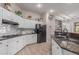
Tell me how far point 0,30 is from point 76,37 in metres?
1.91

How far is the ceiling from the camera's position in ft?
7.01

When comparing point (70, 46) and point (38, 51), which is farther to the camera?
point (38, 51)

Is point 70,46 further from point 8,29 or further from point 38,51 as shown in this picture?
point 8,29

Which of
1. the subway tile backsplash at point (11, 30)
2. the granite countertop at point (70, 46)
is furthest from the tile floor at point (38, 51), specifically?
the subway tile backsplash at point (11, 30)

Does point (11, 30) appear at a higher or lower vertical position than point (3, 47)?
higher

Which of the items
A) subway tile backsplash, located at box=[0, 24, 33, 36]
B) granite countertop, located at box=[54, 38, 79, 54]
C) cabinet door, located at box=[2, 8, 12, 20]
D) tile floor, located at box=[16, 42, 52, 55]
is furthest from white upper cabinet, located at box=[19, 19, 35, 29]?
granite countertop, located at box=[54, 38, 79, 54]

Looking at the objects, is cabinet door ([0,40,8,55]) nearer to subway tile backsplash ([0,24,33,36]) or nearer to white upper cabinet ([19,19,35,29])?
subway tile backsplash ([0,24,33,36])

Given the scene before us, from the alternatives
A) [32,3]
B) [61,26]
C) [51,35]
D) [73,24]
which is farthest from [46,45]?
[32,3]

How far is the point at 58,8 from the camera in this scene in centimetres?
224

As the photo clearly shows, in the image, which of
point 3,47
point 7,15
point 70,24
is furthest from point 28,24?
point 70,24

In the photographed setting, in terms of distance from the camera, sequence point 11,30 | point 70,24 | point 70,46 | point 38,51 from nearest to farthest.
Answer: point 70,46, point 70,24, point 38,51, point 11,30

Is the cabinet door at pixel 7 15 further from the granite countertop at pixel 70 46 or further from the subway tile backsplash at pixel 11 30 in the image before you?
the granite countertop at pixel 70 46

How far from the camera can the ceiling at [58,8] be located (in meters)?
2.14

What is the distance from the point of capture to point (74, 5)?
2129 millimetres
